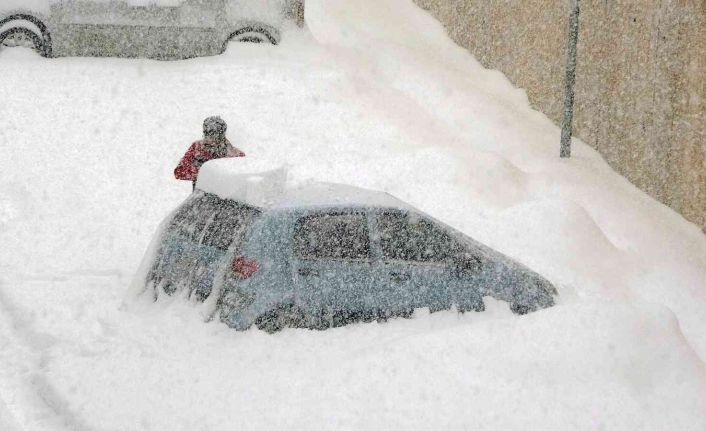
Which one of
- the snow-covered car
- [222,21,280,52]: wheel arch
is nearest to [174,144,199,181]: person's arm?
the snow-covered car

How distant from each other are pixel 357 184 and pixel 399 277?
18.6 feet

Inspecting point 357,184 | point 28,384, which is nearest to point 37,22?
point 357,184

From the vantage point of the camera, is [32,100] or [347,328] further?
[32,100]

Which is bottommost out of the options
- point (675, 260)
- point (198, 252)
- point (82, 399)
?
point (675, 260)

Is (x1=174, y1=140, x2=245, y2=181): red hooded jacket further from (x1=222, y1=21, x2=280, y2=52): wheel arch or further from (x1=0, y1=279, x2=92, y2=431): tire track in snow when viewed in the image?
(x1=222, y1=21, x2=280, y2=52): wheel arch

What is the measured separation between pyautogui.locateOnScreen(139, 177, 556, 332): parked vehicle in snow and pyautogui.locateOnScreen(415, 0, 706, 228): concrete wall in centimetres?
476

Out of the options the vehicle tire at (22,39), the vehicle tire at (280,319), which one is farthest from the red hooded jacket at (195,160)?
the vehicle tire at (22,39)

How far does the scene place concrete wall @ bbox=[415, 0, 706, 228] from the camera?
36.8 ft

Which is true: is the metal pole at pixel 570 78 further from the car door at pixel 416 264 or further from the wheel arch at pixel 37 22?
the wheel arch at pixel 37 22

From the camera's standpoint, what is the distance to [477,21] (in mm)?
18391

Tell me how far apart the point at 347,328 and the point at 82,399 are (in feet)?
5.33

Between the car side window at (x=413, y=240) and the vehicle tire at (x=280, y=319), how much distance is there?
76 centimetres

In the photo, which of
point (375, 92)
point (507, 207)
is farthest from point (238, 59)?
point (507, 207)

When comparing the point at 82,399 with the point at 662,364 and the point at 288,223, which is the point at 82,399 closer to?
the point at 288,223
